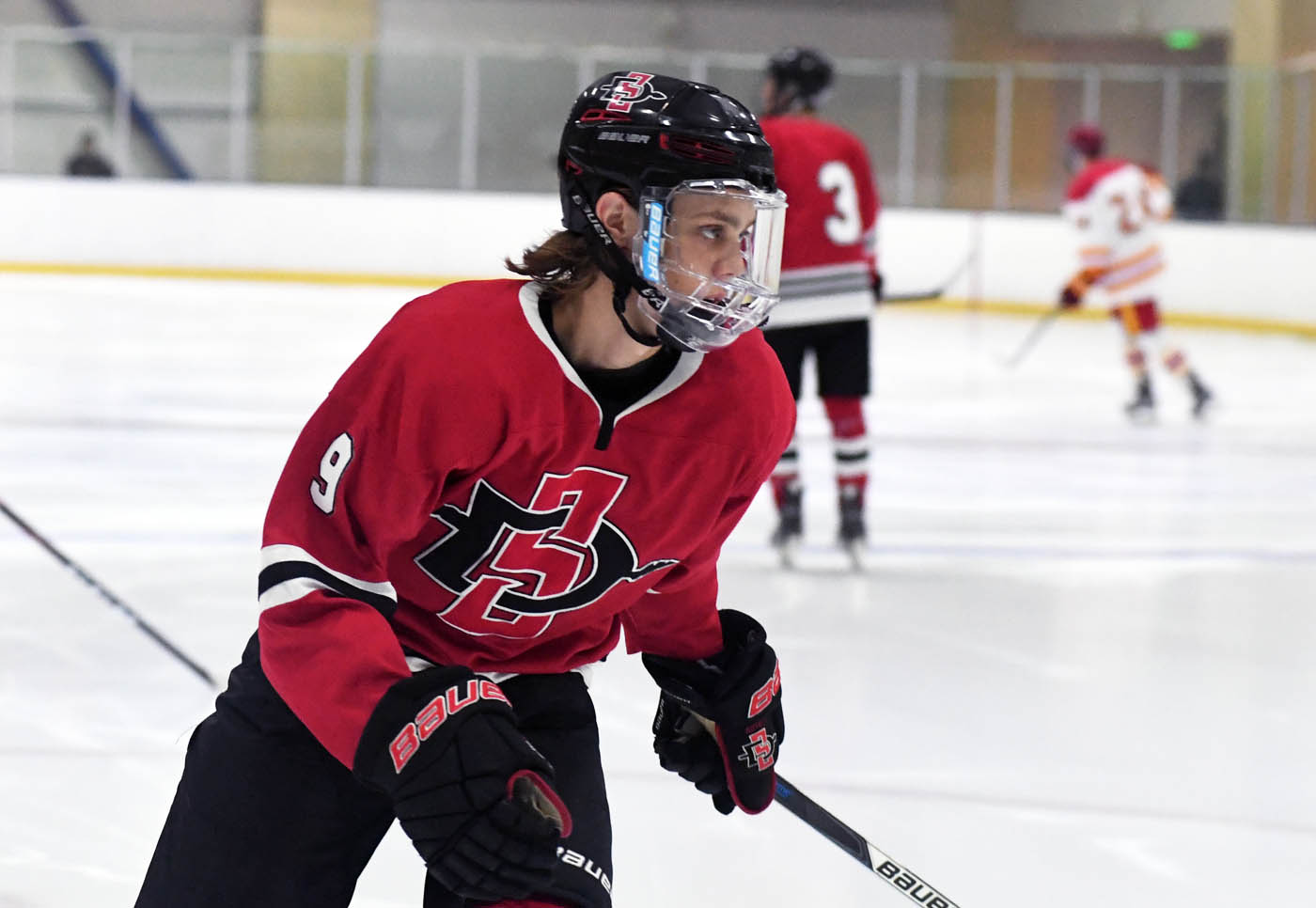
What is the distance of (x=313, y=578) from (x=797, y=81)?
3.06 meters

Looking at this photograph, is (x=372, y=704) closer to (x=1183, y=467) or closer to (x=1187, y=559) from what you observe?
(x=1187, y=559)

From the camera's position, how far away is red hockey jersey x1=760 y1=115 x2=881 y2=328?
162 inches

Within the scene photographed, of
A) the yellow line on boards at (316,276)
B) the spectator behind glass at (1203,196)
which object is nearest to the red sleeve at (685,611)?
the yellow line on boards at (316,276)

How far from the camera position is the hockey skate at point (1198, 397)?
22.9 feet

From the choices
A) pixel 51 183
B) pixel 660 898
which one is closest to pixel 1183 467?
pixel 660 898

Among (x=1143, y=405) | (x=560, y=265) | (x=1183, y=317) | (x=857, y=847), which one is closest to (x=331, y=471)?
(x=560, y=265)

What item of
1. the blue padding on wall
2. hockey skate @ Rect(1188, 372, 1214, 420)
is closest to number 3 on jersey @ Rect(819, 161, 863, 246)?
hockey skate @ Rect(1188, 372, 1214, 420)

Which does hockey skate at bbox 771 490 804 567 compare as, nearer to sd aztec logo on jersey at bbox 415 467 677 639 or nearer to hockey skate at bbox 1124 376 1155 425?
sd aztec logo on jersey at bbox 415 467 677 639

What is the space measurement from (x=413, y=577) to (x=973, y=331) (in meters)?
9.00

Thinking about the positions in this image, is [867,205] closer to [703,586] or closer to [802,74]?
[802,74]

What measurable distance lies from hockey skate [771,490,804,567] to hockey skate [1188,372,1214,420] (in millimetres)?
3303

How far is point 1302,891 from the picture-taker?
2.24 meters

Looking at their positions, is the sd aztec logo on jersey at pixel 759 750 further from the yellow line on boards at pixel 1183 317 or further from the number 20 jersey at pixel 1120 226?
the yellow line on boards at pixel 1183 317

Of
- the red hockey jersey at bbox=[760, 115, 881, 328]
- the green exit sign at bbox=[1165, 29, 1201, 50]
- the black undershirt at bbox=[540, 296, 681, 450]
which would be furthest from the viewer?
the green exit sign at bbox=[1165, 29, 1201, 50]
